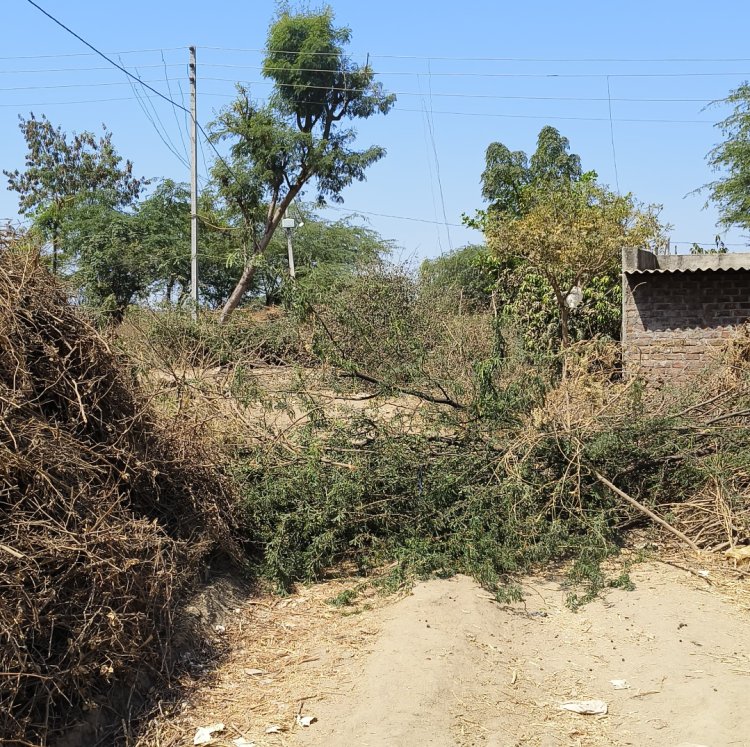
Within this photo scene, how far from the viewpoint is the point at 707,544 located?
660cm

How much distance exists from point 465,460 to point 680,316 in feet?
18.9

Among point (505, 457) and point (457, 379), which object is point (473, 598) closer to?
point (505, 457)

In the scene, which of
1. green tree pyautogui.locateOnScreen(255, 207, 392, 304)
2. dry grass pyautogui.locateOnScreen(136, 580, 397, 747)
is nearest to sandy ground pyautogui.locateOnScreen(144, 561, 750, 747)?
dry grass pyautogui.locateOnScreen(136, 580, 397, 747)

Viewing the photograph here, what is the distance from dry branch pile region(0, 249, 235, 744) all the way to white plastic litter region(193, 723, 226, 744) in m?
0.44

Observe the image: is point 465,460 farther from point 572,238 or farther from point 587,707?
point 572,238

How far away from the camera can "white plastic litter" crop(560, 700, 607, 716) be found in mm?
4516

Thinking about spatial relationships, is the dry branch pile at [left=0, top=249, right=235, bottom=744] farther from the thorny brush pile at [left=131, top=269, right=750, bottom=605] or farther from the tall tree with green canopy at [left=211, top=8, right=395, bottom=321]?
the tall tree with green canopy at [left=211, top=8, right=395, bottom=321]

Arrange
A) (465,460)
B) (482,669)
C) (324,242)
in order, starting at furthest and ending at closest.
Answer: (324,242), (465,460), (482,669)

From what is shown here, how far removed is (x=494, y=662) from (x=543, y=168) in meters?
19.1

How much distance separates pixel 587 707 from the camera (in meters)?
4.55

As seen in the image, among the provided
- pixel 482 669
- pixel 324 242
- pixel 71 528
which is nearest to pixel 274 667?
pixel 482 669

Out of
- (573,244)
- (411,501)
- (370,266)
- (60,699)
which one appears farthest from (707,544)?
(370,266)

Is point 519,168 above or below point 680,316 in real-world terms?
above

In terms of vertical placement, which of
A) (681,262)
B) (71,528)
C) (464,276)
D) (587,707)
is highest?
(464,276)
